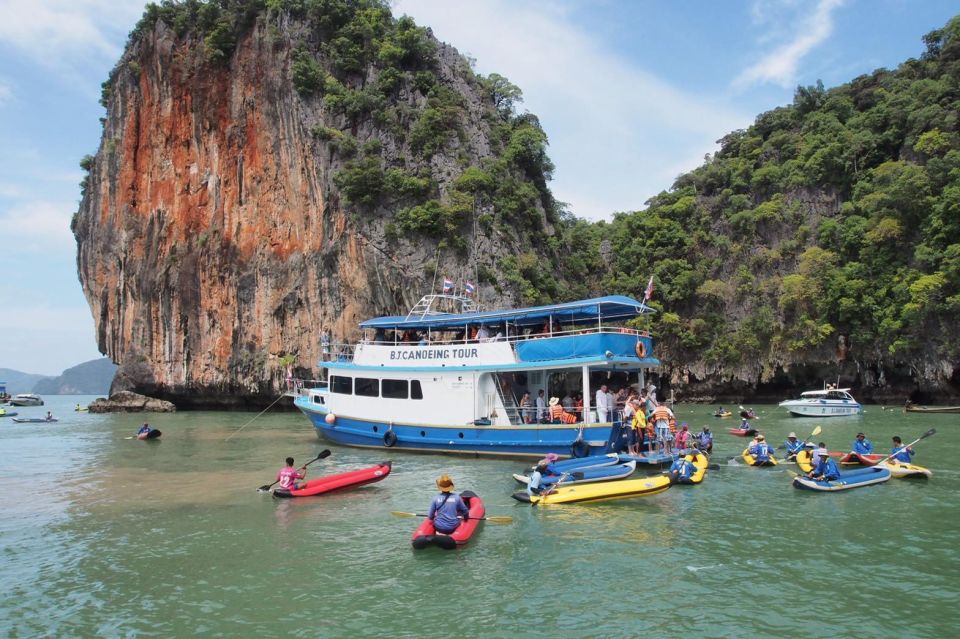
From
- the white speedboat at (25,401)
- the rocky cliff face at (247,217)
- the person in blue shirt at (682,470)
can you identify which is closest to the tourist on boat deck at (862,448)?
the person in blue shirt at (682,470)

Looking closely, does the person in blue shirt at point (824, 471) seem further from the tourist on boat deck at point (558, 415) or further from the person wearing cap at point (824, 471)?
the tourist on boat deck at point (558, 415)

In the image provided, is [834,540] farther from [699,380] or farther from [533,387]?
[699,380]

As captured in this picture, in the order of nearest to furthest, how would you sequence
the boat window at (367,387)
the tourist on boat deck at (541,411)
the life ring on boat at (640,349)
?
the life ring on boat at (640,349) < the tourist on boat deck at (541,411) < the boat window at (367,387)

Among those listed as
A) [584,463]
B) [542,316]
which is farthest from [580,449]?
[542,316]

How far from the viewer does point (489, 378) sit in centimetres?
2044

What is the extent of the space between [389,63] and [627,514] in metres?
39.2

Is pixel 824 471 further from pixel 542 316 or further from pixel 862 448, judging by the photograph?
pixel 542 316

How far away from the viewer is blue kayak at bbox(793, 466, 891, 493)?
1469cm

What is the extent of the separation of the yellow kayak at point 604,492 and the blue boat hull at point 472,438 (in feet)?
13.0

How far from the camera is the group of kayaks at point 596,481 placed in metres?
13.9

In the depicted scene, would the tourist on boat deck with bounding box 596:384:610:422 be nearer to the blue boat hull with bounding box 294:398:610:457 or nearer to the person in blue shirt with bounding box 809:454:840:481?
the blue boat hull with bounding box 294:398:610:457

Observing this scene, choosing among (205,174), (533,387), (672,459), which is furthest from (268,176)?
(672,459)

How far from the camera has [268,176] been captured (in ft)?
154

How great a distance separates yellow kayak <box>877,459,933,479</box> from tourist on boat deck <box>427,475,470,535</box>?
1129 centimetres
